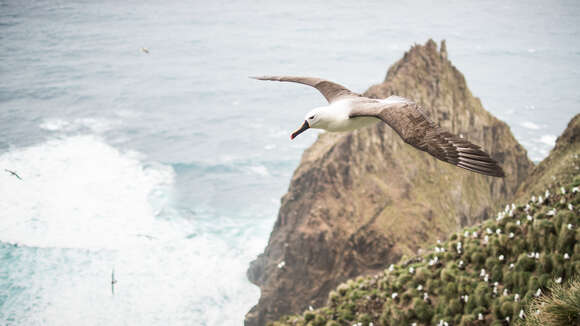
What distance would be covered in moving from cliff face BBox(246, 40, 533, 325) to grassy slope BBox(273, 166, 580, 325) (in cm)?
1309

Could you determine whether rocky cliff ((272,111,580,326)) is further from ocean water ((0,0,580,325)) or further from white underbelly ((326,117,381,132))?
ocean water ((0,0,580,325))

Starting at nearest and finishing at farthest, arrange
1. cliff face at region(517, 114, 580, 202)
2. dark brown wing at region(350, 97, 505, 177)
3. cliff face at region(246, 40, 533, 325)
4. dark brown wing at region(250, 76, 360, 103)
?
dark brown wing at region(350, 97, 505, 177)
dark brown wing at region(250, 76, 360, 103)
cliff face at region(517, 114, 580, 202)
cliff face at region(246, 40, 533, 325)

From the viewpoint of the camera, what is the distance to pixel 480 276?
1572 cm

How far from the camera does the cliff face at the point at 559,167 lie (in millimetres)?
25156

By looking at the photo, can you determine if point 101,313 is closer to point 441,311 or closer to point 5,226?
point 5,226

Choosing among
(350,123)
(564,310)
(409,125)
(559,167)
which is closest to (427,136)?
(409,125)

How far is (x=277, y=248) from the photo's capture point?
3906cm

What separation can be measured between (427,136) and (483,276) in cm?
927

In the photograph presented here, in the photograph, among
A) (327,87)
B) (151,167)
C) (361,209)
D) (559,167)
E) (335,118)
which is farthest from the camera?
(151,167)

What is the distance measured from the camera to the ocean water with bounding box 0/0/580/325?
60.6m

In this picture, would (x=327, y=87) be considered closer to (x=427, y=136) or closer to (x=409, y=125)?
(x=409, y=125)

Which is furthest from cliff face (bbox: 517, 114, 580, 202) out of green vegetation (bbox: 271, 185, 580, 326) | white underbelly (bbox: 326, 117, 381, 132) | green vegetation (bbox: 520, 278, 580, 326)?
green vegetation (bbox: 520, 278, 580, 326)

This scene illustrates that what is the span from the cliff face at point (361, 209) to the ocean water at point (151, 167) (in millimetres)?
19904

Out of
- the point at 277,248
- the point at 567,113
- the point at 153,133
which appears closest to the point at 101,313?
the point at 277,248
